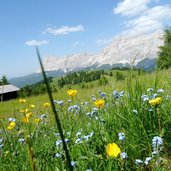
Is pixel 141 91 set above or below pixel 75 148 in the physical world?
above

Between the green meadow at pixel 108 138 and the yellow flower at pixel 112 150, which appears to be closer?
the yellow flower at pixel 112 150

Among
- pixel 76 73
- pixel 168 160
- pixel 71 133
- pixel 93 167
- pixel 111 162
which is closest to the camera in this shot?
pixel 111 162

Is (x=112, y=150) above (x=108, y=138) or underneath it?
above

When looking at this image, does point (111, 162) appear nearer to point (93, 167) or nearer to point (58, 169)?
point (93, 167)

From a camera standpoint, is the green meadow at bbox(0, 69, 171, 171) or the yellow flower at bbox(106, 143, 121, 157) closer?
the yellow flower at bbox(106, 143, 121, 157)

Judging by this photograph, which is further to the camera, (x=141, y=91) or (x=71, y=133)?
(x=141, y=91)

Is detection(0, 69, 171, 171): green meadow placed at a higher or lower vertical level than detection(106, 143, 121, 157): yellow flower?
lower

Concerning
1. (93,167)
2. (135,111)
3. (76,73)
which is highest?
(76,73)

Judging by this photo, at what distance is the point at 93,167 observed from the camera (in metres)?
2.73

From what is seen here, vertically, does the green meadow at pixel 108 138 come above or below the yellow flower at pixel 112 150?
below

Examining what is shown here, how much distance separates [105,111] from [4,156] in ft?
4.26

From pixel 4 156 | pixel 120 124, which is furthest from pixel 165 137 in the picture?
pixel 4 156

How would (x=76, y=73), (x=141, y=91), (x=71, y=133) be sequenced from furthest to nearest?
(x=76, y=73) → (x=141, y=91) → (x=71, y=133)

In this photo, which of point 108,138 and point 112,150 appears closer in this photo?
point 112,150
